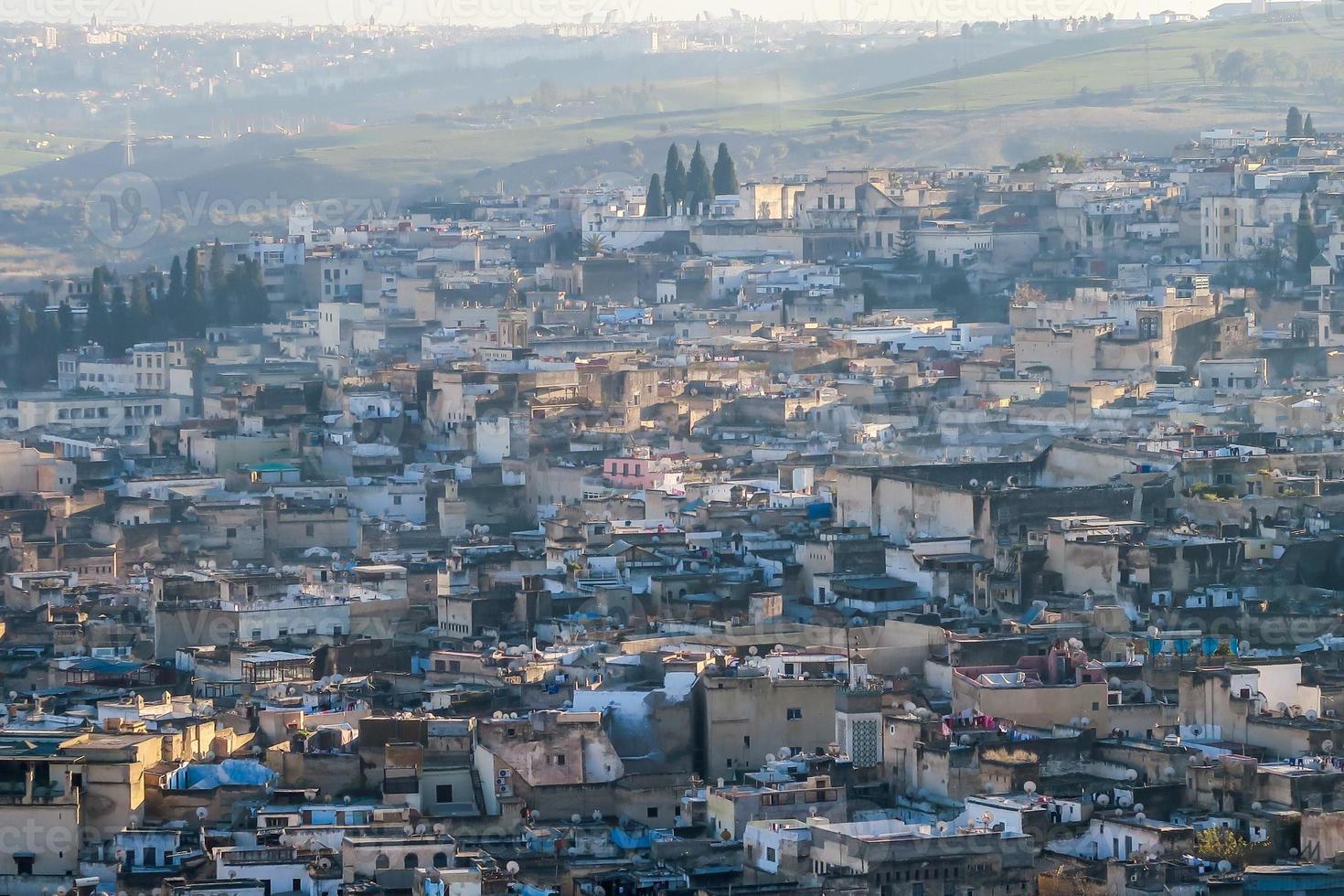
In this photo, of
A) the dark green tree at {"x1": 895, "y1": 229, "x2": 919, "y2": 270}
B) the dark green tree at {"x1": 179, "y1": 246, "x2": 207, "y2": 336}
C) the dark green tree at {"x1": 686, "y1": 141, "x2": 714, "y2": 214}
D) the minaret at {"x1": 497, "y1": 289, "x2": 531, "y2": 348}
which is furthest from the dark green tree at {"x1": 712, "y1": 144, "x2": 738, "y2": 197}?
the minaret at {"x1": 497, "y1": 289, "x2": 531, "y2": 348}

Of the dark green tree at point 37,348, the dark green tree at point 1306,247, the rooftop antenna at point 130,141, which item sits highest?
the dark green tree at point 1306,247

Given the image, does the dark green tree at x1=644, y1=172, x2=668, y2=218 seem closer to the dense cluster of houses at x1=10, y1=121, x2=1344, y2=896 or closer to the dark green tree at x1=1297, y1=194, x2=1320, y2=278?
the dense cluster of houses at x1=10, y1=121, x2=1344, y2=896

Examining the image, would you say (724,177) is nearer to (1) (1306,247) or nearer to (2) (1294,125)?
(2) (1294,125)

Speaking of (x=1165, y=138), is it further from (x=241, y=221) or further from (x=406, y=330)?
(x=406, y=330)

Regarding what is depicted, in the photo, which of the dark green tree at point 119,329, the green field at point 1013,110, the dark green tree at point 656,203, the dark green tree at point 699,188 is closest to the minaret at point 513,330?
the dark green tree at point 119,329

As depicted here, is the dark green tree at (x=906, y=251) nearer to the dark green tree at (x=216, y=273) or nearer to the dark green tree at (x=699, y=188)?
the dark green tree at (x=699, y=188)

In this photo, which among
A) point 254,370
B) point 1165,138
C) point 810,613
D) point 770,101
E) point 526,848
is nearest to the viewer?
point 526,848

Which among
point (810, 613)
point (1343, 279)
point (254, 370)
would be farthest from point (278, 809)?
point (1343, 279)
